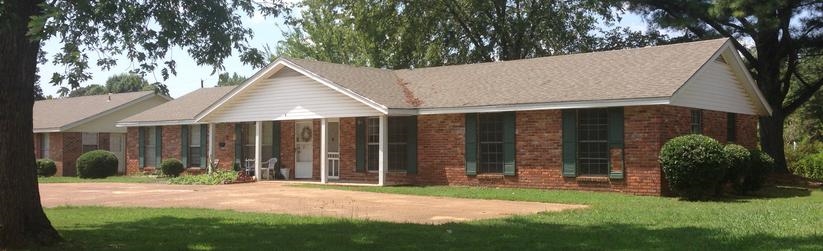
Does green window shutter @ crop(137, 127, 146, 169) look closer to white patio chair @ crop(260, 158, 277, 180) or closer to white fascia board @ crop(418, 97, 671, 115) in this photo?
white patio chair @ crop(260, 158, 277, 180)

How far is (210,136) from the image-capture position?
2750 centimetres

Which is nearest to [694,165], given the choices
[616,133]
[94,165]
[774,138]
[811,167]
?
[616,133]

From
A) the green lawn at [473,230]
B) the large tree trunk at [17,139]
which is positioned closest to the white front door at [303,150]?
the green lawn at [473,230]

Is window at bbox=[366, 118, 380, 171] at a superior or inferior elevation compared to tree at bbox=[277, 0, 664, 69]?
inferior

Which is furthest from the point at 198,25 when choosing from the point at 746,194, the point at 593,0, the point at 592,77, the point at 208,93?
the point at 593,0

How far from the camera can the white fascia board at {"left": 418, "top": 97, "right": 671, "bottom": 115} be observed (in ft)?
57.1

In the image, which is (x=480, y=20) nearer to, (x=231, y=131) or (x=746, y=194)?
(x=231, y=131)

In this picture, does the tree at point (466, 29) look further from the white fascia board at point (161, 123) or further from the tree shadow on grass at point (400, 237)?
the tree shadow on grass at point (400, 237)

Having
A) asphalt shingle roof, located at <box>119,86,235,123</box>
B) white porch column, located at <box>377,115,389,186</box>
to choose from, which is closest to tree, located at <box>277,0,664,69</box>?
asphalt shingle roof, located at <box>119,86,235,123</box>

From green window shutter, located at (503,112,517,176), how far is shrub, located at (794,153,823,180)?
50.0 feet

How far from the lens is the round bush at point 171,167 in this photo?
29.0 m

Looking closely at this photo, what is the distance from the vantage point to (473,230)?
10.9 m

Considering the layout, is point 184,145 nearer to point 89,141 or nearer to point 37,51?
point 89,141

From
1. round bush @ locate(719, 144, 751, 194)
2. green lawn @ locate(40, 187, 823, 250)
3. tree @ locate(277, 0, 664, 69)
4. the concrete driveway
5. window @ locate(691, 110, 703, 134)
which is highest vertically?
tree @ locate(277, 0, 664, 69)
